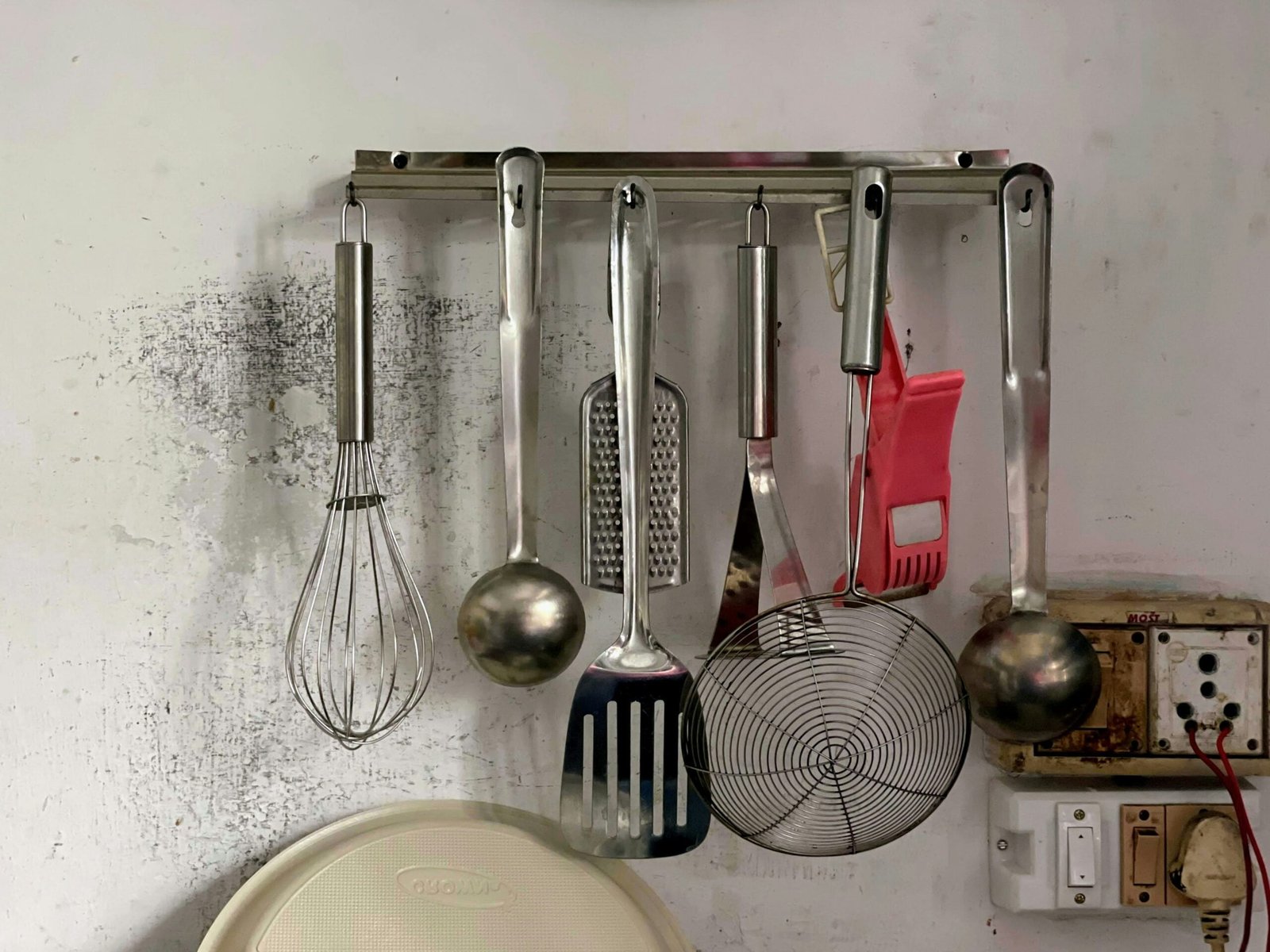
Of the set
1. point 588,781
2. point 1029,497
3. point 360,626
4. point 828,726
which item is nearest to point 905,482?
point 1029,497

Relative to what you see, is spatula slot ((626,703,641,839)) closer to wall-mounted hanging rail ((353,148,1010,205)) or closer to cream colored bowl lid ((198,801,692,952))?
cream colored bowl lid ((198,801,692,952))

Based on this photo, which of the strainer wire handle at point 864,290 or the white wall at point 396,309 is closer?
the strainer wire handle at point 864,290

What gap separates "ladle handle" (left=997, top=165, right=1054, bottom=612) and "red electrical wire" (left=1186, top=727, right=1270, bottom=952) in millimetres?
175

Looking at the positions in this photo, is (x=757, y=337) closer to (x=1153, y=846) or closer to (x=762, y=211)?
(x=762, y=211)

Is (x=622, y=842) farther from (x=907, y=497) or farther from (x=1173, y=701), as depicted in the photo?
(x=1173, y=701)

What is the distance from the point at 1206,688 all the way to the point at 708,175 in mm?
509

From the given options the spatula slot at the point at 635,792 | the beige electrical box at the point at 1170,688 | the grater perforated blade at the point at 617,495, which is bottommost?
the spatula slot at the point at 635,792

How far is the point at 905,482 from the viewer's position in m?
0.68

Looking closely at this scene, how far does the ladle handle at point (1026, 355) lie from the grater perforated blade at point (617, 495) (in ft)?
0.73

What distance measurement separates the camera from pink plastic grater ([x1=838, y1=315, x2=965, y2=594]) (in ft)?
2.19

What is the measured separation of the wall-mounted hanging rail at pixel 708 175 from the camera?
692 millimetres

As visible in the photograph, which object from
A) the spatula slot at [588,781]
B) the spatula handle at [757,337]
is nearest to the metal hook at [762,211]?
the spatula handle at [757,337]

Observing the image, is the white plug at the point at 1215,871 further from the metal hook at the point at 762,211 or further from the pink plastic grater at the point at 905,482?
the metal hook at the point at 762,211

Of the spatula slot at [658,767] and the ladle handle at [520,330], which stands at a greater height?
the ladle handle at [520,330]
